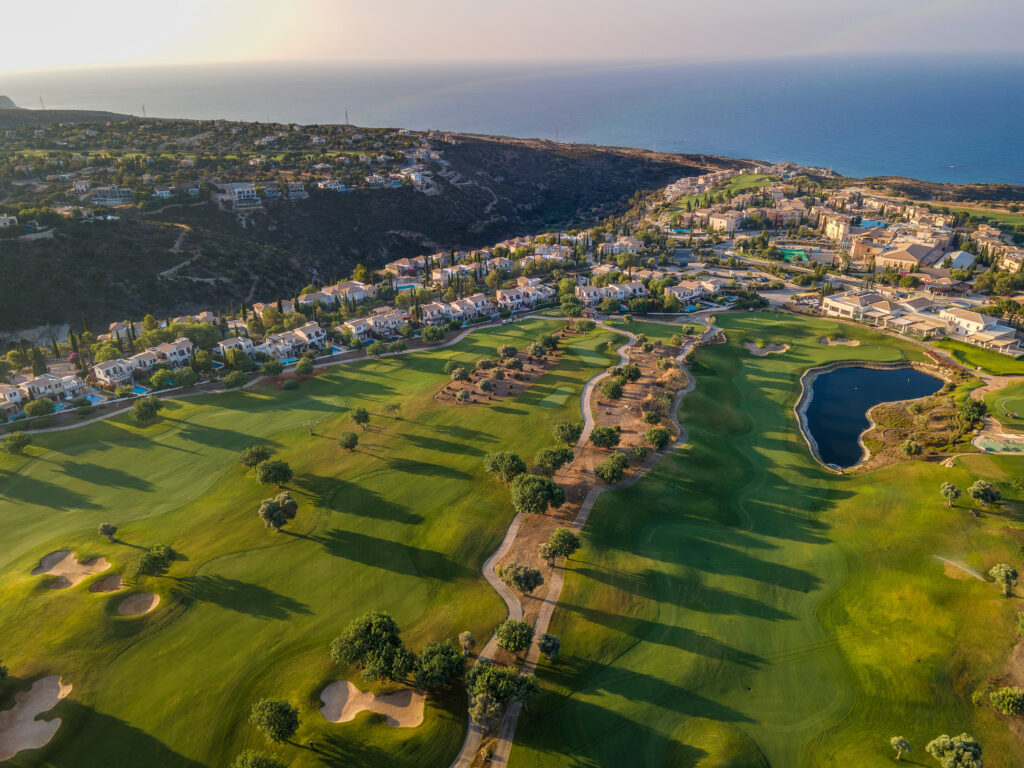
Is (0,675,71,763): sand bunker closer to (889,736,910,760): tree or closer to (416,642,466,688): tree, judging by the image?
(416,642,466,688): tree

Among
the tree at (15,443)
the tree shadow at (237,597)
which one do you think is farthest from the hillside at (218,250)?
the tree shadow at (237,597)

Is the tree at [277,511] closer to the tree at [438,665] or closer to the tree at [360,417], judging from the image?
the tree at [360,417]

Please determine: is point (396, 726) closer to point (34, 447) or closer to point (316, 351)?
point (34, 447)

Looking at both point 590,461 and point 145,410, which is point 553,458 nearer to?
point 590,461

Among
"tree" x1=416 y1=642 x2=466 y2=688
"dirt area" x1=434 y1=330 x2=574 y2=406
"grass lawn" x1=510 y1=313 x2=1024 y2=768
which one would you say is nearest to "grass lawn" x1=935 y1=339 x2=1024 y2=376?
"grass lawn" x1=510 y1=313 x2=1024 y2=768

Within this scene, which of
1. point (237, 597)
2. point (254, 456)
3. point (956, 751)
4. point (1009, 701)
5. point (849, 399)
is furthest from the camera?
point (849, 399)

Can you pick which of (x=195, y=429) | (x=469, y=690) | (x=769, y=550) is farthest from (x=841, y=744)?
(x=195, y=429)

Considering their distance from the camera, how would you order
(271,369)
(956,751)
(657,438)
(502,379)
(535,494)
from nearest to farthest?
(956,751) → (535,494) → (657,438) → (502,379) → (271,369)

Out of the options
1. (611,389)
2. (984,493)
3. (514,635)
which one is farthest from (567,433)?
(984,493)
